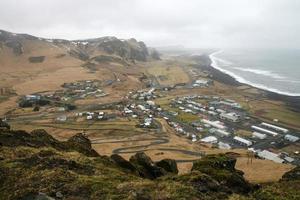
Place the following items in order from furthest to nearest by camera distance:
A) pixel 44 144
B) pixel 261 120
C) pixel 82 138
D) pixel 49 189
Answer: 1. pixel 261 120
2. pixel 82 138
3. pixel 44 144
4. pixel 49 189

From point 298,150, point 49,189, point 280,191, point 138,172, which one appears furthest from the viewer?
point 298,150

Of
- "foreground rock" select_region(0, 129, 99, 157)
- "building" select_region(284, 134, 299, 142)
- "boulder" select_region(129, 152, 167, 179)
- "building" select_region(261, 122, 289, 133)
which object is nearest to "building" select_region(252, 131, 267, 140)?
"building" select_region(284, 134, 299, 142)

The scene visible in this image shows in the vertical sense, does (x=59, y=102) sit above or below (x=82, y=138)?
below

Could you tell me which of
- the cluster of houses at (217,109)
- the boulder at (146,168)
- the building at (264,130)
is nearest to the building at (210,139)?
the building at (264,130)

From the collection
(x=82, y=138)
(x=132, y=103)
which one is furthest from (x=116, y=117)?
(x=82, y=138)

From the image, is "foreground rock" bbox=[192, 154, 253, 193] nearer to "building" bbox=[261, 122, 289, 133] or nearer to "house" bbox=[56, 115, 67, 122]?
"building" bbox=[261, 122, 289, 133]

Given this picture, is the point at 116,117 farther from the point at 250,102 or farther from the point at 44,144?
the point at 44,144

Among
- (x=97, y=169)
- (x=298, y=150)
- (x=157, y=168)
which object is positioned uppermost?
(x=97, y=169)
